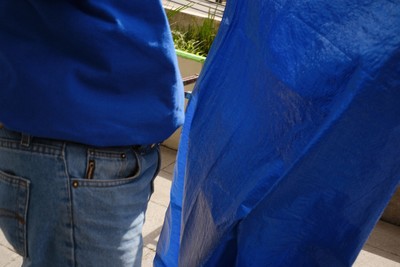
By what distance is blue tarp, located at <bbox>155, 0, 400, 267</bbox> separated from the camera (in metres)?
0.92

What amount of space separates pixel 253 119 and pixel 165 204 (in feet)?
8.11

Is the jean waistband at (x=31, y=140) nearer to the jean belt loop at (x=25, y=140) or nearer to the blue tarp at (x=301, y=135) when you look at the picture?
the jean belt loop at (x=25, y=140)

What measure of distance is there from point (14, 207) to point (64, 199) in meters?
0.14

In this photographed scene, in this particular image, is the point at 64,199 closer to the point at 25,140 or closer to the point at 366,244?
the point at 25,140

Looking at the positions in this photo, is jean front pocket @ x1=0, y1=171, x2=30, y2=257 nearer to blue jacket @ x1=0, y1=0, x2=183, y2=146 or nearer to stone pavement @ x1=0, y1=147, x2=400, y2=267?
blue jacket @ x1=0, y1=0, x2=183, y2=146

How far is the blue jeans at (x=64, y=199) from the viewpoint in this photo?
125cm

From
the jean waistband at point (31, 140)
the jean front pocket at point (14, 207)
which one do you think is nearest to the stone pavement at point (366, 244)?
the jean front pocket at point (14, 207)

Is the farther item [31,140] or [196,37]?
[196,37]

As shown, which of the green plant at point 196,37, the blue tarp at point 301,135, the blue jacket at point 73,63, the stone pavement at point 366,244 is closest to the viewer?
the blue tarp at point 301,135

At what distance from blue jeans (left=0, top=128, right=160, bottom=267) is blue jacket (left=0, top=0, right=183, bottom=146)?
0.16ft

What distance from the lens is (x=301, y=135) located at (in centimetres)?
103

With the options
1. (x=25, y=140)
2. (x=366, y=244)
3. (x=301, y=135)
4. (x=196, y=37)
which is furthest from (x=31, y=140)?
(x=196, y=37)

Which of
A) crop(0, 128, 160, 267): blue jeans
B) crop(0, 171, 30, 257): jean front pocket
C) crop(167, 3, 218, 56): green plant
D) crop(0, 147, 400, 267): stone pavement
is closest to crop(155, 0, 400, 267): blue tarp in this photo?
crop(0, 128, 160, 267): blue jeans

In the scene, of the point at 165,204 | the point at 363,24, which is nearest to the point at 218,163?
the point at 363,24
